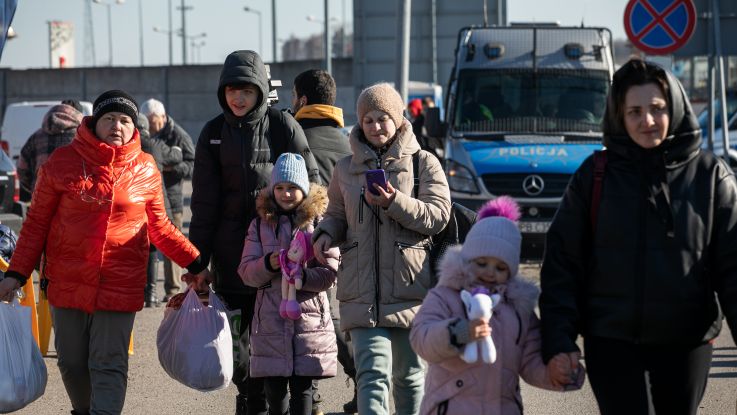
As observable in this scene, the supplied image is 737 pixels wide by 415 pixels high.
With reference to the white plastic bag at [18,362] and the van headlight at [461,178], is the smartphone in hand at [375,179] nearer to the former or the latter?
the white plastic bag at [18,362]

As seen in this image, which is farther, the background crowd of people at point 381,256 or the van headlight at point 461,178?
the van headlight at point 461,178

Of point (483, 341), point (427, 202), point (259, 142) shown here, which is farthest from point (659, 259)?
point (259, 142)

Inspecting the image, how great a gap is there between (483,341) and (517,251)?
1.41 ft

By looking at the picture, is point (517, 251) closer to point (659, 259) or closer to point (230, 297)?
point (659, 259)

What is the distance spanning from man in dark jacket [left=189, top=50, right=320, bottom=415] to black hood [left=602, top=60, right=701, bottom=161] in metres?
2.43

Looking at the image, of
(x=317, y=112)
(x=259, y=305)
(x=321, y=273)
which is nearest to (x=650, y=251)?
(x=321, y=273)

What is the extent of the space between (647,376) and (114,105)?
115 inches

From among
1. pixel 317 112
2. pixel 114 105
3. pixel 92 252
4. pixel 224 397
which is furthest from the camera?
pixel 224 397

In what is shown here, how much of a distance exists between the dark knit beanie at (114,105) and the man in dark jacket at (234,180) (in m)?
0.50

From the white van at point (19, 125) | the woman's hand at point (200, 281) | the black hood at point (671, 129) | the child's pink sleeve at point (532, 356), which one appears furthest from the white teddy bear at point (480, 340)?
the white van at point (19, 125)

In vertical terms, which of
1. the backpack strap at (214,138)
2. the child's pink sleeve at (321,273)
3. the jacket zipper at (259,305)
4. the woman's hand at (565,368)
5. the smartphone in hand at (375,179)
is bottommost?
the jacket zipper at (259,305)

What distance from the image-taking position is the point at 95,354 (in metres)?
5.93

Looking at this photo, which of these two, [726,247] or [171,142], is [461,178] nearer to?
[171,142]

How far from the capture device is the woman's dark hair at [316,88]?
24.8 ft
